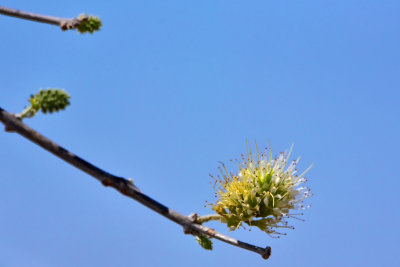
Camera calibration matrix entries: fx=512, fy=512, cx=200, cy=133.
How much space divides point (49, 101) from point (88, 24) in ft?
2.25

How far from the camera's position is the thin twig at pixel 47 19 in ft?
11.8

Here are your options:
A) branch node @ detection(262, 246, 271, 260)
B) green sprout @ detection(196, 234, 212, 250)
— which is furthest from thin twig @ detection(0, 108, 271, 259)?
branch node @ detection(262, 246, 271, 260)

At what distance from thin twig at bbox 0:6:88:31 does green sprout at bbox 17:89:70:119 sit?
1.67 feet

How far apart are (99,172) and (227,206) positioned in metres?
1.70

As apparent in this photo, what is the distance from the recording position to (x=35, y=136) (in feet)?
9.92

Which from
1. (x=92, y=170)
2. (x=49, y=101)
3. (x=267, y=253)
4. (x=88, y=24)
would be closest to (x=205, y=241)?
(x=267, y=253)

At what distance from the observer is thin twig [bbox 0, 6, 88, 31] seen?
3609 millimetres

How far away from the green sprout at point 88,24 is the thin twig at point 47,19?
0.01 meters

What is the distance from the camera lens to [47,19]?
366 cm

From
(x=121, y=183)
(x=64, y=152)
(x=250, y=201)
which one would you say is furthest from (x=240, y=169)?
(x=64, y=152)

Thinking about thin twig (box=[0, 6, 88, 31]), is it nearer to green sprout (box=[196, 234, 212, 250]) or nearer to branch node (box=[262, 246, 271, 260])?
green sprout (box=[196, 234, 212, 250])

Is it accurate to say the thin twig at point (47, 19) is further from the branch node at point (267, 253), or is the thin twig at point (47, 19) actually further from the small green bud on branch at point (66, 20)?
the branch node at point (267, 253)

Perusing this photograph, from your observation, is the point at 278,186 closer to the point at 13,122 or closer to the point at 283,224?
the point at 283,224

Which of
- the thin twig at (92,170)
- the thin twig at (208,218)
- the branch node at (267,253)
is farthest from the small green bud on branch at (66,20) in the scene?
the branch node at (267,253)
